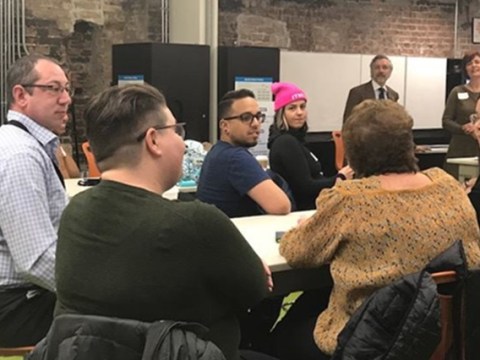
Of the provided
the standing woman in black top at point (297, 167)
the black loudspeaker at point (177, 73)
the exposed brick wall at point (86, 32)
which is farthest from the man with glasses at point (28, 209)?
the exposed brick wall at point (86, 32)

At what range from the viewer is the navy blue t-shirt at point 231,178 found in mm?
3174

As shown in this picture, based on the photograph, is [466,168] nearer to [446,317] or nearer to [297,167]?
[297,167]

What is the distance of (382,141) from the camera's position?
2250mm

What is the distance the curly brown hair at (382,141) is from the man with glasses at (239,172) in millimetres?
921

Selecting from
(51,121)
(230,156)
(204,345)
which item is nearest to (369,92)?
(230,156)

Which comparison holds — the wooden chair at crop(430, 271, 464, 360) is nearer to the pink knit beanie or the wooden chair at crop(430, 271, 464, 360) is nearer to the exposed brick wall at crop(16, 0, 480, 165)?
the pink knit beanie

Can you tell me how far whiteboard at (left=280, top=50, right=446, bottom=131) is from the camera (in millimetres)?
8789

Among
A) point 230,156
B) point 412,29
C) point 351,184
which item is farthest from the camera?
point 412,29

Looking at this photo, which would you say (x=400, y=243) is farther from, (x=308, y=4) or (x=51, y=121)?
(x=308, y=4)

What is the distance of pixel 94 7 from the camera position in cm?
782

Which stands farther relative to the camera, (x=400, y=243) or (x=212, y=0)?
(x=212, y=0)

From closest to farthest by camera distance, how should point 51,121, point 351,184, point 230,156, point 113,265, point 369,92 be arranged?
point 113,265
point 351,184
point 51,121
point 230,156
point 369,92

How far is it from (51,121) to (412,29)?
8481mm

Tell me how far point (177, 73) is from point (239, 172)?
14.2 feet
